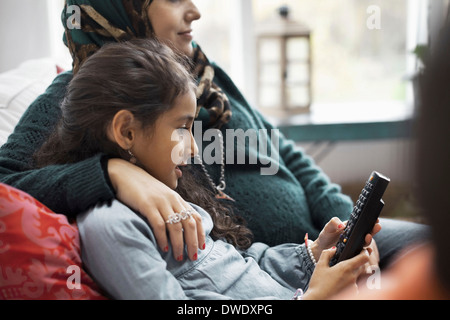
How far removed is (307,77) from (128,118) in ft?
4.93

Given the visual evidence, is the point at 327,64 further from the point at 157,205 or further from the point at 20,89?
the point at 157,205

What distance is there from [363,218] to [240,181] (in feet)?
1.30

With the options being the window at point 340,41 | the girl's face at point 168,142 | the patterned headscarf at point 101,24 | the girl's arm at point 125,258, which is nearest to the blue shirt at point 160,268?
the girl's arm at point 125,258

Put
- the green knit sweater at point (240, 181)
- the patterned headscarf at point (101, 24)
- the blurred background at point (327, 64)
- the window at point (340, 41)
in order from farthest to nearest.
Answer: the window at point (340, 41) → the blurred background at point (327, 64) → the patterned headscarf at point (101, 24) → the green knit sweater at point (240, 181)

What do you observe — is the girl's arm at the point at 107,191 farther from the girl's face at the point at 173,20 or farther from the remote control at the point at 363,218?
the girl's face at the point at 173,20

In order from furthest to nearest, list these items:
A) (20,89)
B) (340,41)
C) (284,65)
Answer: (340,41)
(284,65)
(20,89)

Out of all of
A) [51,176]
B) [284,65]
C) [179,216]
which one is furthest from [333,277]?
[284,65]

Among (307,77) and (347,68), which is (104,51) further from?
(347,68)

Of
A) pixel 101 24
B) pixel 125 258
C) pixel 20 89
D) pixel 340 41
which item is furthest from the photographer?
pixel 340 41

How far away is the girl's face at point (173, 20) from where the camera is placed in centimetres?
103

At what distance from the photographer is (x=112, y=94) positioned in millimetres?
778

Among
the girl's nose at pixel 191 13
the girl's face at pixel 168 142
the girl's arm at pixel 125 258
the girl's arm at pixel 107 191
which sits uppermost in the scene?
the girl's nose at pixel 191 13

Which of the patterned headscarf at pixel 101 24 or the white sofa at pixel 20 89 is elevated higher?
the patterned headscarf at pixel 101 24
